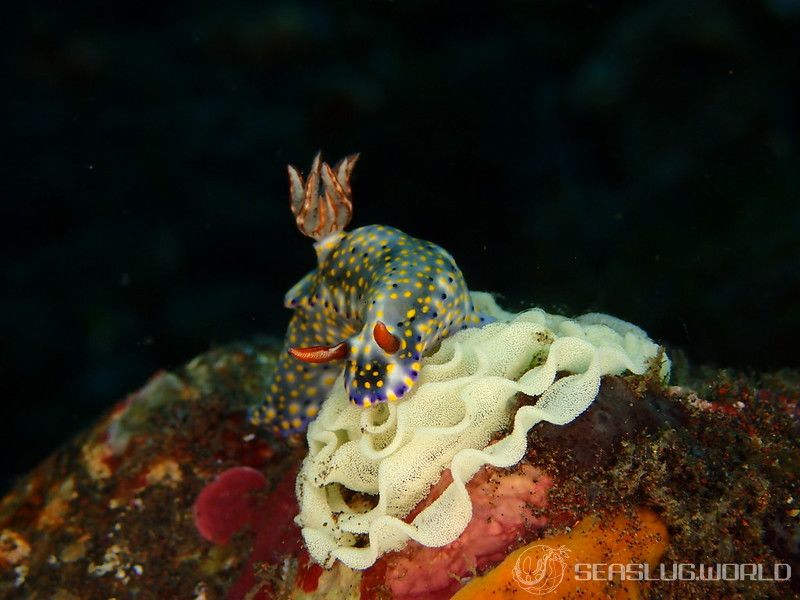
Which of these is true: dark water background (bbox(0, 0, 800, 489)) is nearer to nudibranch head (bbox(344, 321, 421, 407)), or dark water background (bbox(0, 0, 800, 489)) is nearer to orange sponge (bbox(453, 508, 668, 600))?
nudibranch head (bbox(344, 321, 421, 407))

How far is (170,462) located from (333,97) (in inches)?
149

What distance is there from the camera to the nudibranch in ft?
7.75

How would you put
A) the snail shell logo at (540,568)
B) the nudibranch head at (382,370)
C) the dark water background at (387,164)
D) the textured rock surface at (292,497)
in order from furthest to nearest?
the dark water background at (387,164)
the nudibranch head at (382,370)
the textured rock surface at (292,497)
the snail shell logo at (540,568)

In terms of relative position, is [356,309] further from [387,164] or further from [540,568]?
[387,164]

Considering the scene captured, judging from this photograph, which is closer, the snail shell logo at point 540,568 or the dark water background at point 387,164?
the snail shell logo at point 540,568

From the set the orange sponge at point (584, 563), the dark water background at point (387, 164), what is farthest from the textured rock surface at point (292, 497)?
the dark water background at point (387, 164)

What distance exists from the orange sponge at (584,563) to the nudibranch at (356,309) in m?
0.76

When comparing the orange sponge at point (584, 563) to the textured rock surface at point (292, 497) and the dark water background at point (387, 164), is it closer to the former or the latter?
the textured rock surface at point (292, 497)

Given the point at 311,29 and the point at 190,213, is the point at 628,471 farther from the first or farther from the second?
the point at 190,213

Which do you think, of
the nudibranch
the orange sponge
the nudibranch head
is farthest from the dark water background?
the orange sponge

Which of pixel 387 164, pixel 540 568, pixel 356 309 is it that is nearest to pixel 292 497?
pixel 356 309

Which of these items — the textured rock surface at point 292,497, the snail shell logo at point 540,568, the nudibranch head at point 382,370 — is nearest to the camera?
the snail shell logo at point 540,568

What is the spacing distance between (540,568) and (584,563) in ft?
0.51

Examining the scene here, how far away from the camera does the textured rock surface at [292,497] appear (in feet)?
6.64
